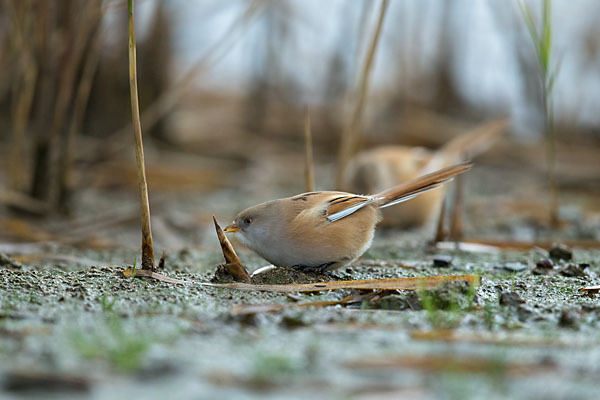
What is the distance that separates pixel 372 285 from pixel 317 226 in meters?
0.36

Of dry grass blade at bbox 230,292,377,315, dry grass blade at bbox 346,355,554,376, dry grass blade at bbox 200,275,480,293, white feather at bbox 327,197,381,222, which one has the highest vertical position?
white feather at bbox 327,197,381,222

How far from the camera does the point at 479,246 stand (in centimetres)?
332

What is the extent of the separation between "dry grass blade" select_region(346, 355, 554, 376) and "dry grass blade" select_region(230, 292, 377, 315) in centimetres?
45

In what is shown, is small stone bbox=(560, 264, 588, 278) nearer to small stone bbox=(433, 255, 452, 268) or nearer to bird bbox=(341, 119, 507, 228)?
small stone bbox=(433, 255, 452, 268)

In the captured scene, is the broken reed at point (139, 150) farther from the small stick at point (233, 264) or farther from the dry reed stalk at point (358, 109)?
the dry reed stalk at point (358, 109)

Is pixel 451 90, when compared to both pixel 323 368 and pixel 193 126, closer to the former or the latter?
pixel 193 126

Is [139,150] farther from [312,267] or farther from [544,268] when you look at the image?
[544,268]

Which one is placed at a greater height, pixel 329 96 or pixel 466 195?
pixel 329 96

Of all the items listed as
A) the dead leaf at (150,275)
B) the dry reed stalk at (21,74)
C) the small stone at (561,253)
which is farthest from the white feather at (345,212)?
the dry reed stalk at (21,74)

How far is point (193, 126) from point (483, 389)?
671cm

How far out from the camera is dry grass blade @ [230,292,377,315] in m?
1.69

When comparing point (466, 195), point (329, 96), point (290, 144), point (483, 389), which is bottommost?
point (483, 389)

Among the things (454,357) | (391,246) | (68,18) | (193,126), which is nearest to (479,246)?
(391,246)

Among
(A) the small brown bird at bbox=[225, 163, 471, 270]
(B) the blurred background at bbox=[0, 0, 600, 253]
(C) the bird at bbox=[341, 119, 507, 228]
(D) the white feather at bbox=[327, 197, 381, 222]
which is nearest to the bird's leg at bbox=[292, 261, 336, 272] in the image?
(A) the small brown bird at bbox=[225, 163, 471, 270]
